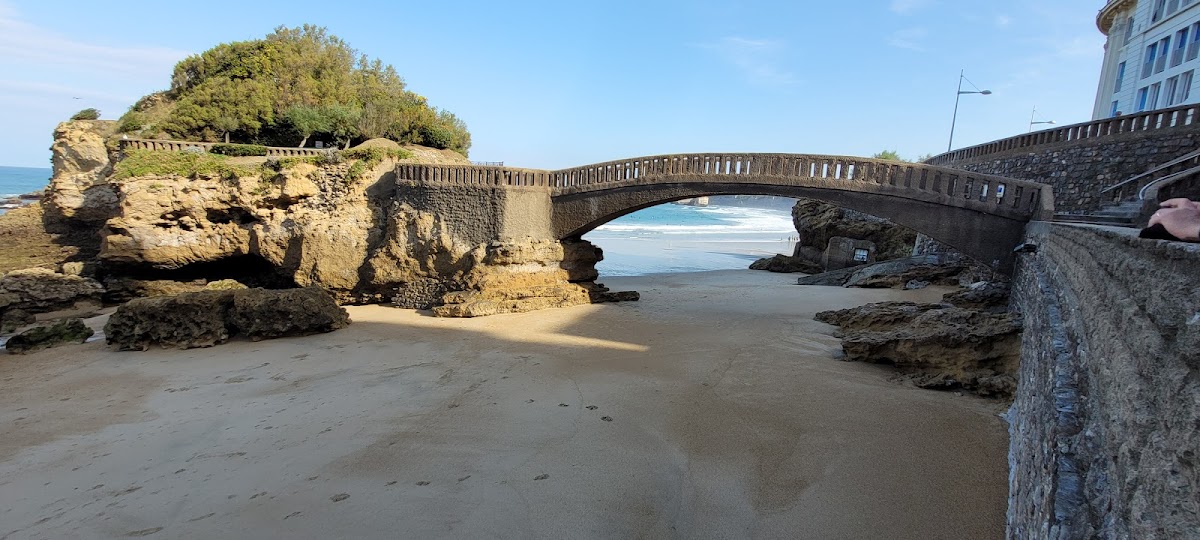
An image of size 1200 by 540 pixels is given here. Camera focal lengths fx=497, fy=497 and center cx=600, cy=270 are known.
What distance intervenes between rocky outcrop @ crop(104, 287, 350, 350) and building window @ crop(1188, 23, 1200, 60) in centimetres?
3065

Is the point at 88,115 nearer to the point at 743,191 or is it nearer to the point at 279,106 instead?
the point at 279,106

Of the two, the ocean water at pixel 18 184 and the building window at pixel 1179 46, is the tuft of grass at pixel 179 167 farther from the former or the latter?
A: the ocean water at pixel 18 184

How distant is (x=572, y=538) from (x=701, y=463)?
6.07ft

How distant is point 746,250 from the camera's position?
36.9 metres

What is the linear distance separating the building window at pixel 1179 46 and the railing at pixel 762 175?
14.1m

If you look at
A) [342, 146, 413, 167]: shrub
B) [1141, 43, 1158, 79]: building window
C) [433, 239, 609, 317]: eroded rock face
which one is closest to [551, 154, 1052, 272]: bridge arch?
[433, 239, 609, 317]: eroded rock face

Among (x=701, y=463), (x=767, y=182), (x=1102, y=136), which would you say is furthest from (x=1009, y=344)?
(x=1102, y=136)

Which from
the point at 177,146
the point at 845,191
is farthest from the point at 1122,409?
the point at 177,146

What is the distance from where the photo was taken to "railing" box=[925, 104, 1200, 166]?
1091 cm

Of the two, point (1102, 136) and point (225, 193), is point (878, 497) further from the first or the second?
point (225, 193)

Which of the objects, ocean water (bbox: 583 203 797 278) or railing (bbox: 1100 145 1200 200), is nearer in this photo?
railing (bbox: 1100 145 1200 200)

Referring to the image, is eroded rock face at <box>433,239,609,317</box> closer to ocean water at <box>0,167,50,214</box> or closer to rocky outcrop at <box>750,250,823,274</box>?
rocky outcrop at <box>750,250,823,274</box>

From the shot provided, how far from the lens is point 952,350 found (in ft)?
24.7

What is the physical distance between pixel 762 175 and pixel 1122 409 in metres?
11.4
